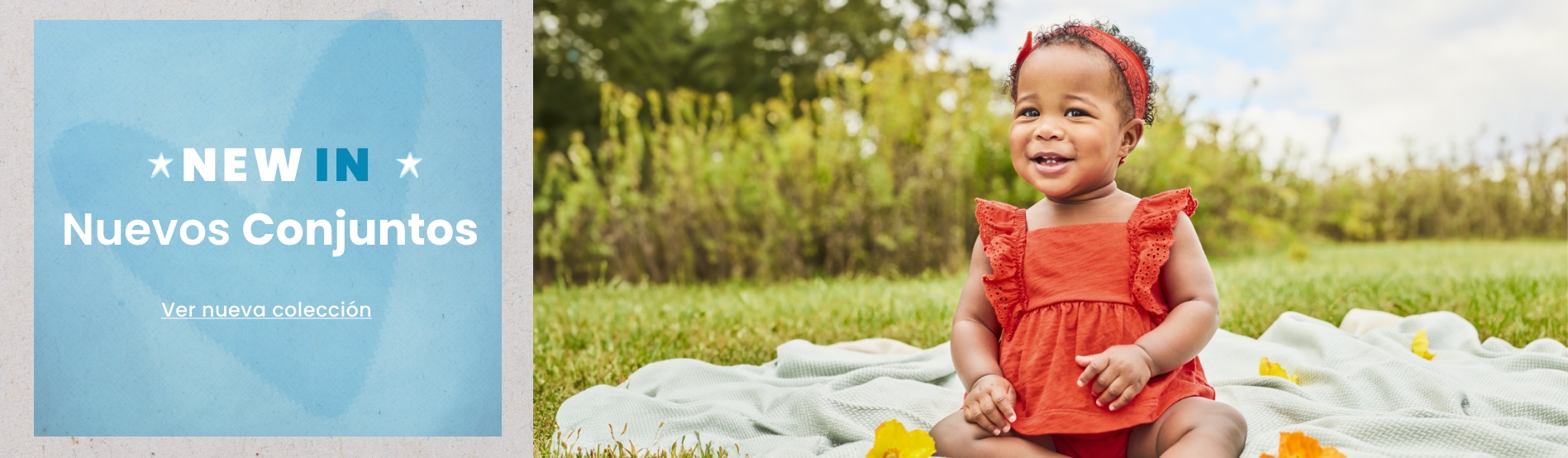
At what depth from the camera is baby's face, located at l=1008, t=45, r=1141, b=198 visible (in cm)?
193

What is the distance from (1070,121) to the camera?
1942 millimetres

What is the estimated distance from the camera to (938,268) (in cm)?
608

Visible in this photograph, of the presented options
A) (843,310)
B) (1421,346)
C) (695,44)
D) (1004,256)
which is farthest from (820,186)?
(695,44)

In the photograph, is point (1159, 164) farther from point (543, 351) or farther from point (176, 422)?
point (176, 422)

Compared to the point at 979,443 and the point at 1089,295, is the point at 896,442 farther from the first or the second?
the point at 1089,295

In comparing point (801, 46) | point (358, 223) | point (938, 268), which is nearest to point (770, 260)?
point (938, 268)

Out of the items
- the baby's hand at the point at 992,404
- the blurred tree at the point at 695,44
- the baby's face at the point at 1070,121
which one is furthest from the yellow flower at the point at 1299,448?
the blurred tree at the point at 695,44

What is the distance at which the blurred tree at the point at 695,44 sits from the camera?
509 inches

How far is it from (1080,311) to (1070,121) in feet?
1.16

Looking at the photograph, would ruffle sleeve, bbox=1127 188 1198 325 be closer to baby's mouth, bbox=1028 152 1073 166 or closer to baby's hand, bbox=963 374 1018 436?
baby's mouth, bbox=1028 152 1073 166

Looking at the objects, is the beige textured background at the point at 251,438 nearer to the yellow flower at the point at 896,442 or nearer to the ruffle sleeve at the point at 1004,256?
the yellow flower at the point at 896,442

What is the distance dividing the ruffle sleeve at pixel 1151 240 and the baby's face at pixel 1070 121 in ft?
0.34

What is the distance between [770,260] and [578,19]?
7.98m

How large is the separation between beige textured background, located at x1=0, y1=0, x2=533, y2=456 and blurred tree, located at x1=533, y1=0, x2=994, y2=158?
1035 cm
